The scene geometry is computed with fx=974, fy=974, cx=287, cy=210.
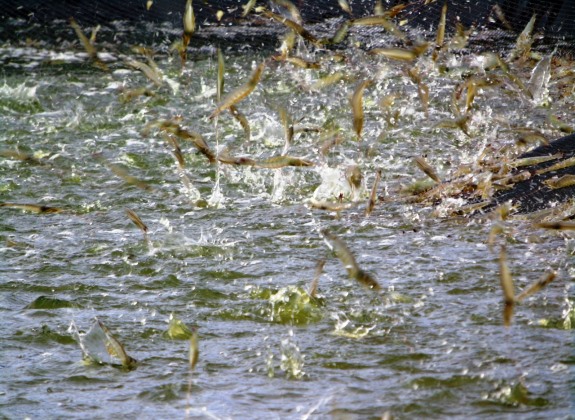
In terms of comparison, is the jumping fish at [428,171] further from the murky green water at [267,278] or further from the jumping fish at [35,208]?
the jumping fish at [35,208]

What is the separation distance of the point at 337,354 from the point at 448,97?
9.84 ft

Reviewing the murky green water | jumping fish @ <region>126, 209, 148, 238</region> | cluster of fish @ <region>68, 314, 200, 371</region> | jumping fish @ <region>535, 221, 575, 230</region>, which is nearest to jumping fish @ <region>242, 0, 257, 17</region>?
the murky green water

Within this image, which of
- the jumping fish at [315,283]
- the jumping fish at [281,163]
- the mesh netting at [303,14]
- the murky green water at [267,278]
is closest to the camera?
the murky green water at [267,278]

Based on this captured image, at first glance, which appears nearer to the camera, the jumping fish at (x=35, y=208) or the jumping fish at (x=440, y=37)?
the jumping fish at (x=35, y=208)

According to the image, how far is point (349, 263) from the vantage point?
248 centimetres

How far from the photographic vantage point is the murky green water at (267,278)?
1.94 m

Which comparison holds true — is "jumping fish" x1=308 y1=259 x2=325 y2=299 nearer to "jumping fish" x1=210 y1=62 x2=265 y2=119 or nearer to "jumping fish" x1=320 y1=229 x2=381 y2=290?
"jumping fish" x1=320 y1=229 x2=381 y2=290

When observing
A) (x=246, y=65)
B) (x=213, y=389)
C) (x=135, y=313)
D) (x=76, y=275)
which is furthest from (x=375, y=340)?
(x=246, y=65)

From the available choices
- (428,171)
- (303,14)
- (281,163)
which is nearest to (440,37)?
(303,14)

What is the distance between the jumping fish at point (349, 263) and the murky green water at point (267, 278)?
4 centimetres

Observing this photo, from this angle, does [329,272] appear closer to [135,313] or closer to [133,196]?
[135,313]

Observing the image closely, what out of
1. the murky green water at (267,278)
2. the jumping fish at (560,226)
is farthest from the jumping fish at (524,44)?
the jumping fish at (560,226)

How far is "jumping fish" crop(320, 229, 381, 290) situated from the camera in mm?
2166

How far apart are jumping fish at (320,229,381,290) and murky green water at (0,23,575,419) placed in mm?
40
